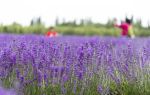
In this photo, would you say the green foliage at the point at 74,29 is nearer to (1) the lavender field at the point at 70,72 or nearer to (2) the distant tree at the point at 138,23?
(2) the distant tree at the point at 138,23

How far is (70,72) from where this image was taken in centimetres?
360

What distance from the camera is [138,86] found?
3961mm

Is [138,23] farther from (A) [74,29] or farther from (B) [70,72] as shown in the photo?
(B) [70,72]

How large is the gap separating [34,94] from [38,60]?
30 centimetres

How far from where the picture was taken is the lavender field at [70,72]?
11.4ft

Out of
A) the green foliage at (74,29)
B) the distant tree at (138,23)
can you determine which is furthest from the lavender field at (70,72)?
the distant tree at (138,23)

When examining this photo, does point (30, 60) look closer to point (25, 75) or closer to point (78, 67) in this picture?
point (25, 75)

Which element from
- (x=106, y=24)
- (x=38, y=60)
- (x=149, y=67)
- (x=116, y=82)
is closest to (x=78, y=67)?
(x=38, y=60)

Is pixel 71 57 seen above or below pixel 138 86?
above

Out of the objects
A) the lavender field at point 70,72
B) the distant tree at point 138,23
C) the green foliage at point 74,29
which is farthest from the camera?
the distant tree at point 138,23

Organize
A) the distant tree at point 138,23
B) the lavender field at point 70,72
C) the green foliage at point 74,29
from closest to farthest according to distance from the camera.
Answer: the lavender field at point 70,72 < the green foliage at point 74,29 < the distant tree at point 138,23

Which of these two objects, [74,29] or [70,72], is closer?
[70,72]

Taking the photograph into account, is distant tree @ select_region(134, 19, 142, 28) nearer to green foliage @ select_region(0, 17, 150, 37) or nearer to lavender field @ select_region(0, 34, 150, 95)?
green foliage @ select_region(0, 17, 150, 37)

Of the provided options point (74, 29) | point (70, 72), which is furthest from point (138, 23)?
point (70, 72)
